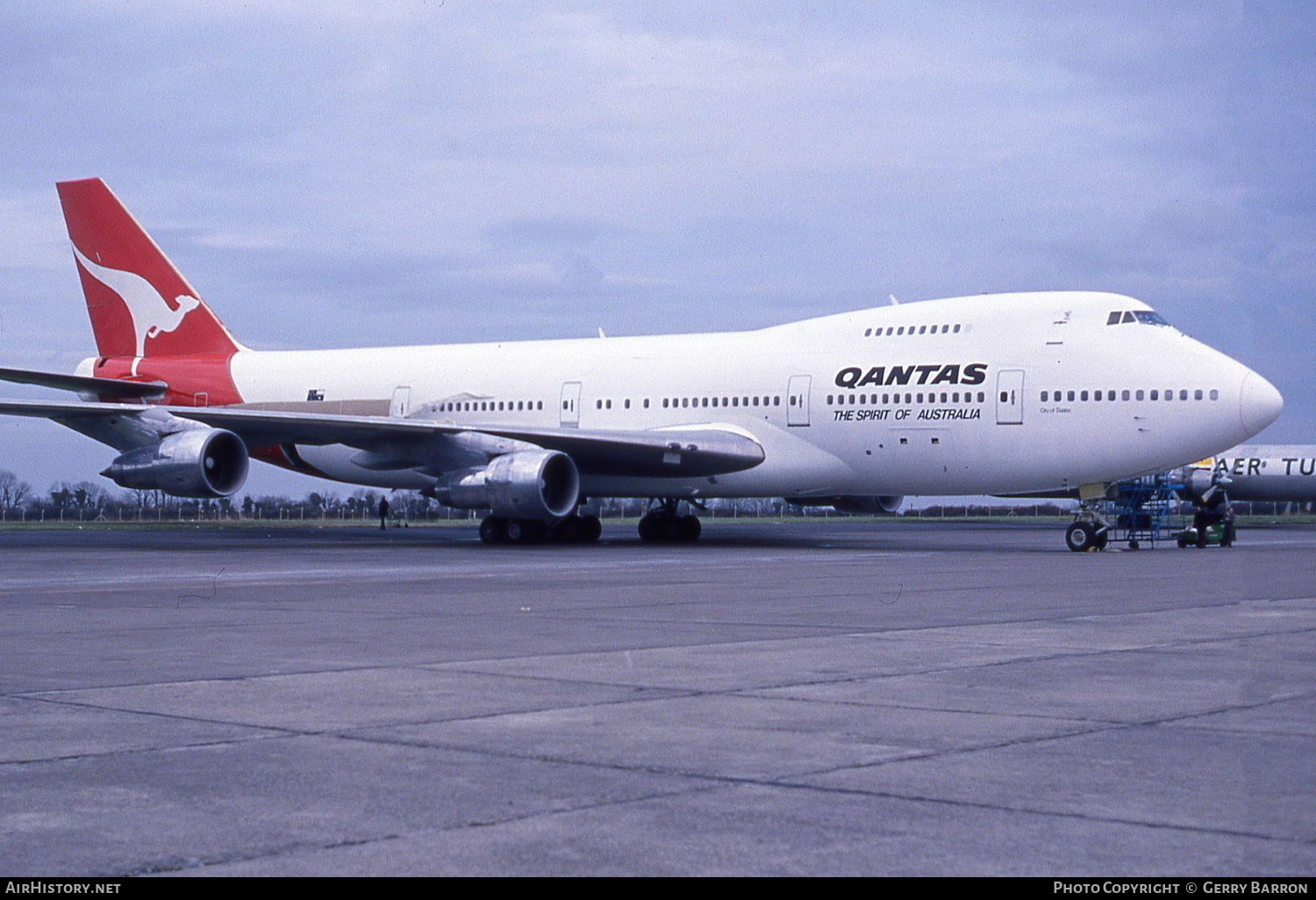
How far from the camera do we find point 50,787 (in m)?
5.02

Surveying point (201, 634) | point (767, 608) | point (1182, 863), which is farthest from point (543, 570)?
point (1182, 863)

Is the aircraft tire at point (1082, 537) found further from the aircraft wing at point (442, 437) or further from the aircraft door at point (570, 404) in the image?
the aircraft door at point (570, 404)

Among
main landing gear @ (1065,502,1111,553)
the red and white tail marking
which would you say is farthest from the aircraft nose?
the red and white tail marking

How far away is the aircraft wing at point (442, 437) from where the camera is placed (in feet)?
86.9

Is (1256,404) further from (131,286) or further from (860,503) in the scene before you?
(131,286)

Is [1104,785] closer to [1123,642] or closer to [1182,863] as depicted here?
[1182,863]

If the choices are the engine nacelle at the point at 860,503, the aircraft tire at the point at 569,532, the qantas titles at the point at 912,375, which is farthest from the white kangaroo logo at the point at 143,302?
the qantas titles at the point at 912,375

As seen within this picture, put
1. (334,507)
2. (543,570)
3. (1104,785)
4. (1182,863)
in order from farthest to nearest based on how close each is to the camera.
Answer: (334,507), (543,570), (1104,785), (1182,863)

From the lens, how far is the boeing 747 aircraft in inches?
966

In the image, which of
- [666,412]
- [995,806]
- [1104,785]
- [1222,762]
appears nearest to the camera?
[995,806]

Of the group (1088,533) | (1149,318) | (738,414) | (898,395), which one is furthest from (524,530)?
(1149,318)

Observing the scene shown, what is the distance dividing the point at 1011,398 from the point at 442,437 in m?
10.4

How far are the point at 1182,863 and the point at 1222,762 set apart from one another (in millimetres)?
1591

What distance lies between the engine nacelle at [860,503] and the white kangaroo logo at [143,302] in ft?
50.4
